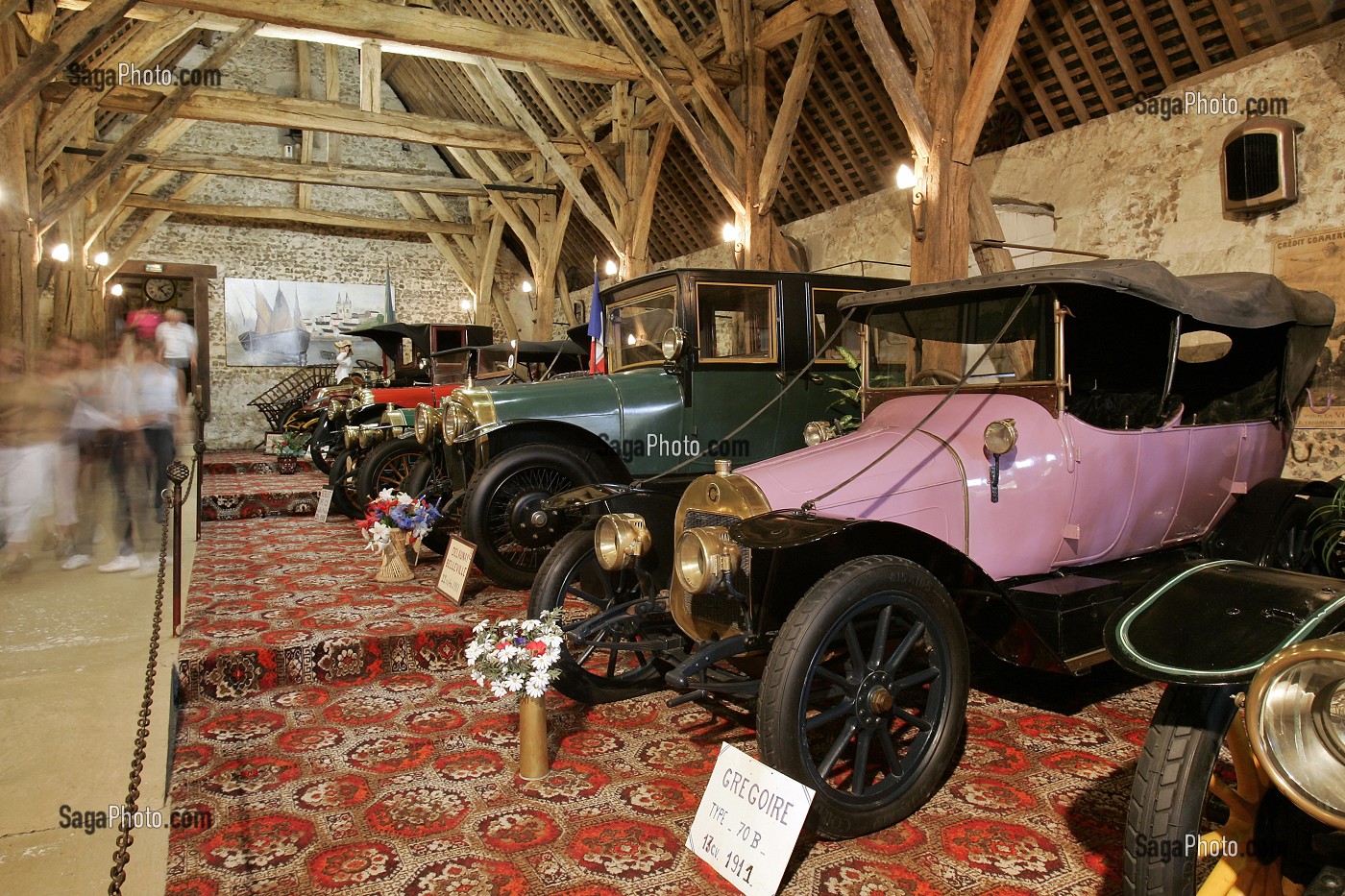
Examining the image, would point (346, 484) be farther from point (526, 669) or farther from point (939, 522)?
point (939, 522)

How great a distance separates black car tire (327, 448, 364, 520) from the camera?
7117 millimetres

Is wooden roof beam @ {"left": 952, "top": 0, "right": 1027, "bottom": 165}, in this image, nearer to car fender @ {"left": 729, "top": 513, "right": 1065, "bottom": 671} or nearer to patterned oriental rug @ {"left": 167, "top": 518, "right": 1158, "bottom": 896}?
patterned oriental rug @ {"left": 167, "top": 518, "right": 1158, "bottom": 896}

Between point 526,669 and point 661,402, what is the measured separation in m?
2.38

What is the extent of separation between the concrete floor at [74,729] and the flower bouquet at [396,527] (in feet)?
3.60

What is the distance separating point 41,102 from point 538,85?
5810mm

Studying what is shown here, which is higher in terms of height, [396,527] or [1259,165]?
[1259,165]

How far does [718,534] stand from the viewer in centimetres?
247

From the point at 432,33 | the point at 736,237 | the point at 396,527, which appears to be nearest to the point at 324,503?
the point at 396,527

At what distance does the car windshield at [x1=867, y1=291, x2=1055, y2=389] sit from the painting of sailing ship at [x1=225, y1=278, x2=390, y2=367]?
13.8m

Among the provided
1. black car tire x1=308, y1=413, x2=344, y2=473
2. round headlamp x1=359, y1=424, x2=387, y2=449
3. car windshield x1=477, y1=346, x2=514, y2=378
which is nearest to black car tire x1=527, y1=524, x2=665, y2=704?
round headlamp x1=359, y1=424, x2=387, y2=449

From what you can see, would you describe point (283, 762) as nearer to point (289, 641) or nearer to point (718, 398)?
point (289, 641)

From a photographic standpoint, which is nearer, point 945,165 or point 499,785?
point 499,785

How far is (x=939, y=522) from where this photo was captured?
8.67ft

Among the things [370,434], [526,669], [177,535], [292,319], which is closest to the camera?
[526,669]
